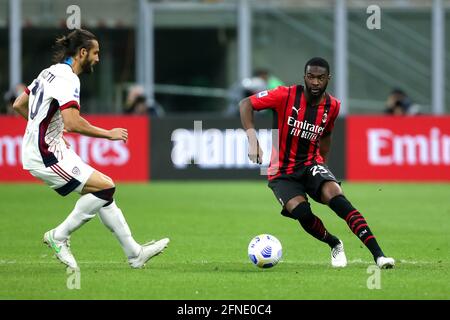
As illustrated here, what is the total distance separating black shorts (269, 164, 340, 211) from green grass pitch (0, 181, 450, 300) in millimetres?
690

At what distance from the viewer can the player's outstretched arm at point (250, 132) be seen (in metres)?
9.72

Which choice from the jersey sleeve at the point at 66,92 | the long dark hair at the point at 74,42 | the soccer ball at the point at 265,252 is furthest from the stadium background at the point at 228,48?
the jersey sleeve at the point at 66,92

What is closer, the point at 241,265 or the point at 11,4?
the point at 241,265

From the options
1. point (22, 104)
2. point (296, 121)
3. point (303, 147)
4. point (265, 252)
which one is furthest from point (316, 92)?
point (22, 104)

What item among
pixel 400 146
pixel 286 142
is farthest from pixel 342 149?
pixel 286 142

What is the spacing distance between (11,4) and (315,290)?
18.2m

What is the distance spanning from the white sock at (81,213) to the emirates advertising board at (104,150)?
12169 mm

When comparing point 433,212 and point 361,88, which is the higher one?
point 361,88

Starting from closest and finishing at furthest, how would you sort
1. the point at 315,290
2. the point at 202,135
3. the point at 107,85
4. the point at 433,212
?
the point at 315,290 < the point at 433,212 < the point at 202,135 < the point at 107,85

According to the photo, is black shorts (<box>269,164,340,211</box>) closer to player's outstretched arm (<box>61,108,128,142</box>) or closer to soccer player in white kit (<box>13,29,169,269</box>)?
soccer player in white kit (<box>13,29,169,269</box>)

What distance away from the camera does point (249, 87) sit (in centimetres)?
2456

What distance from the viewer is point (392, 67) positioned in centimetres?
2730

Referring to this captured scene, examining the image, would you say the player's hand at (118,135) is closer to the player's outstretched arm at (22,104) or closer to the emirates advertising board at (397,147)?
the player's outstretched arm at (22,104)

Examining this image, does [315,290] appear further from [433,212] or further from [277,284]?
[433,212]
